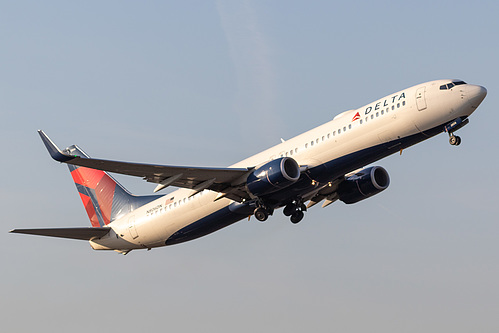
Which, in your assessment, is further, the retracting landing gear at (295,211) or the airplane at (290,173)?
the retracting landing gear at (295,211)

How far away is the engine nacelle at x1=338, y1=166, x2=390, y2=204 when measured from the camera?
44.6 m

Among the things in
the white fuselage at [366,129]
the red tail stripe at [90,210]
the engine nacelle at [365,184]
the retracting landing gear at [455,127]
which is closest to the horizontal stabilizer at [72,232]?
the red tail stripe at [90,210]

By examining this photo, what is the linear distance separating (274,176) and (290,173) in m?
0.89

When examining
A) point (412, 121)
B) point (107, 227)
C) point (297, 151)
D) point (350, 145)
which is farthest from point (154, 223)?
point (412, 121)

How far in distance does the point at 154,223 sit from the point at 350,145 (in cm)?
1366

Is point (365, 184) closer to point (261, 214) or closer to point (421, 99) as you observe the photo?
point (261, 214)

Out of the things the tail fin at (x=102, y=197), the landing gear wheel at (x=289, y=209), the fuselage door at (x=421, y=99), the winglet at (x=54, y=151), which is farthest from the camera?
the tail fin at (x=102, y=197)

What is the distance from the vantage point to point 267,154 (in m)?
41.2

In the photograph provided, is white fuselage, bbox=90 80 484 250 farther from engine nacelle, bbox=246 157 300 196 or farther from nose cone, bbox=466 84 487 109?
engine nacelle, bbox=246 157 300 196

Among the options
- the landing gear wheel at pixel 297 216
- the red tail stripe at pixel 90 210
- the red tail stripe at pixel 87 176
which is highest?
the red tail stripe at pixel 87 176

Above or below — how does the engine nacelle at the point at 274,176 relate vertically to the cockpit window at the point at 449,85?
below

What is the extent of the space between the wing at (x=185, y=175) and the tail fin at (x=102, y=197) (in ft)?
25.8

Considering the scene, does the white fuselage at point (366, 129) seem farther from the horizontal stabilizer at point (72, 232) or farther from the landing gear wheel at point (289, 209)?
the horizontal stabilizer at point (72, 232)

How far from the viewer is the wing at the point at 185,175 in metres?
35.7
